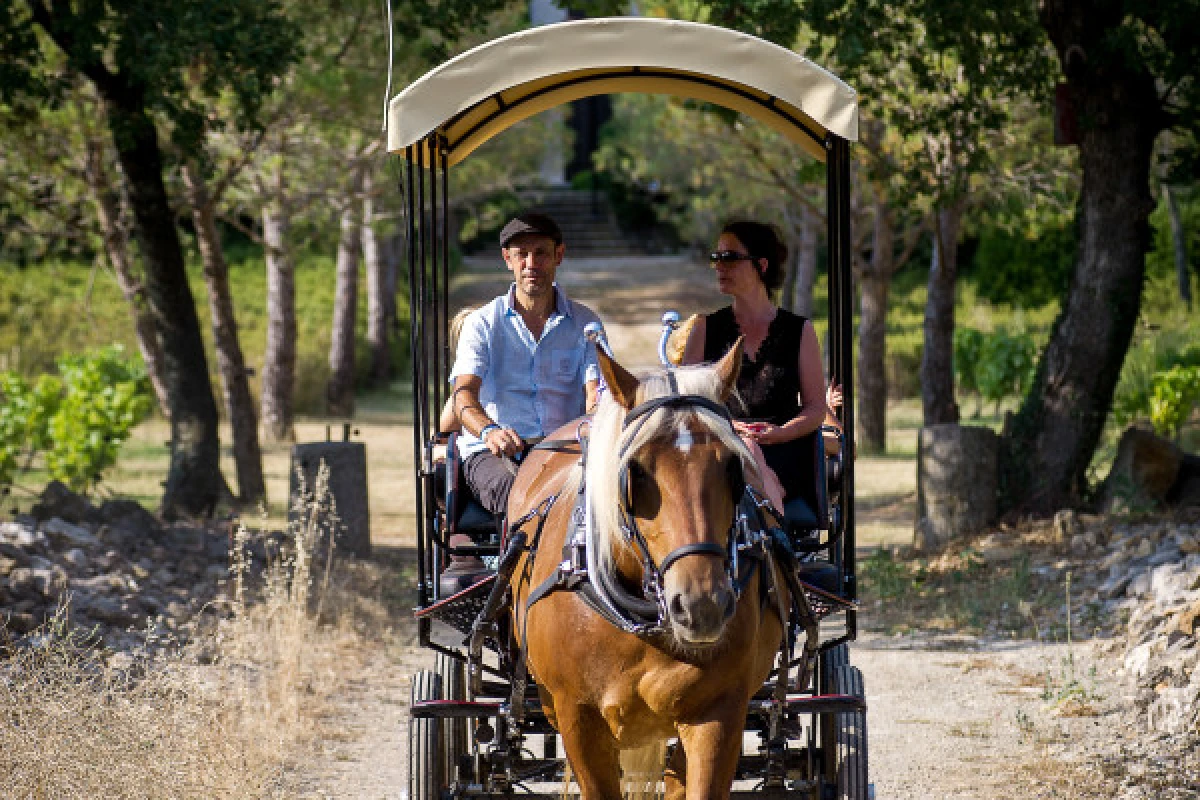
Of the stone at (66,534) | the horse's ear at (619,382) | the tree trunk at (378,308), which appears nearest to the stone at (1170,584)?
the horse's ear at (619,382)

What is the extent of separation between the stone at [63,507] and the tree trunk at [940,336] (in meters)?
8.96

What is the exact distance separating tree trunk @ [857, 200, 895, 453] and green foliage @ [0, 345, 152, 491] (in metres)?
8.10

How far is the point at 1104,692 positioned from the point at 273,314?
15667mm

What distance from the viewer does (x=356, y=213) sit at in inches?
818

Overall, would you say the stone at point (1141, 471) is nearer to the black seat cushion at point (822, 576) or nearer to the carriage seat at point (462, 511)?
the black seat cushion at point (822, 576)

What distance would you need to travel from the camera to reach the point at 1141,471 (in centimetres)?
1143

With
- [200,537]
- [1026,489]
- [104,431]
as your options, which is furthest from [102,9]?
[1026,489]

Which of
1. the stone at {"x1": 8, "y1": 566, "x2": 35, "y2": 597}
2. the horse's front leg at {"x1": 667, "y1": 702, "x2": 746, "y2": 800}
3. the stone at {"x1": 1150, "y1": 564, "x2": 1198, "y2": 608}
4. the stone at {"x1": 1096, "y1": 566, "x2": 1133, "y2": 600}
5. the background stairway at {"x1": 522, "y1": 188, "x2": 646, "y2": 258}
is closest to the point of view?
the horse's front leg at {"x1": 667, "y1": 702, "x2": 746, "y2": 800}

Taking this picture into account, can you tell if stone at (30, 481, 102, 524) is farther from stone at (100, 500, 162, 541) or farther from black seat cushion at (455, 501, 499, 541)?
black seat cushion at (455, 501, 499, 541)

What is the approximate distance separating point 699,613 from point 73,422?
38.6ft

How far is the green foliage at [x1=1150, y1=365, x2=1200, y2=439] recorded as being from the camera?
1493 centimetres

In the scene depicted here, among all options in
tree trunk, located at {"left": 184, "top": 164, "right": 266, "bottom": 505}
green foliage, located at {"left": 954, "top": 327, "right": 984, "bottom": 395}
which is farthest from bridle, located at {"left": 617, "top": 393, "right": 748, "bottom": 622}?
green foliage, located at {"left": 954, "top": 327, "right": 984, "bottom": 395}

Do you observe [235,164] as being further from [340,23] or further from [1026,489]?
[1026,489]

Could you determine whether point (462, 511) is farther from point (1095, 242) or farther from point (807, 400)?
point (1095, 242)
